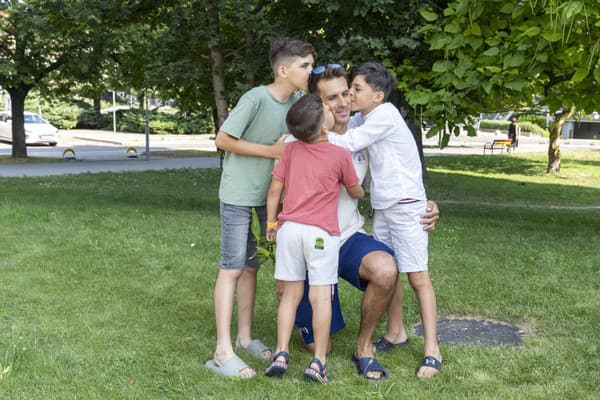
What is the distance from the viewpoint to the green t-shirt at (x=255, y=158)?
13.1 ft

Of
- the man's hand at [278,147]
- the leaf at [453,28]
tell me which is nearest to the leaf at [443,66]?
the leaf at [453,28]

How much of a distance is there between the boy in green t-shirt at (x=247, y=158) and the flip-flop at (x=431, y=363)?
95 centimetres

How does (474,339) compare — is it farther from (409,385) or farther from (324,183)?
(324,183)

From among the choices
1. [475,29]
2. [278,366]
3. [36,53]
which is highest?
[36,53]

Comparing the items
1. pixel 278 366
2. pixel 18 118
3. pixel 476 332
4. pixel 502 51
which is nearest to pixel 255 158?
pixel 278 366

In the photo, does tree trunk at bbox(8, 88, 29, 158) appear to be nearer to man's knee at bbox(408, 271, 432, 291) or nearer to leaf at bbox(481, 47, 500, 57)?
leaf at bbox(481, 47, 500, 57)

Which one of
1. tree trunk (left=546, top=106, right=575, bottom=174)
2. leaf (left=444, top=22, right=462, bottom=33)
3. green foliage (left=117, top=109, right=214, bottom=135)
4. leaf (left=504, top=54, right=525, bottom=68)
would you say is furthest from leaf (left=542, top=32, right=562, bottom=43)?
green foliage (left=117, top=109, right=214, bottom=135)

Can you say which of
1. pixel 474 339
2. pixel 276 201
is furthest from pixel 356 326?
pixel 276 201

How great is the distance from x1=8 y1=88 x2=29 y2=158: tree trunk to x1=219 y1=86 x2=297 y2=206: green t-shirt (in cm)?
1984

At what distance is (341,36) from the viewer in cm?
974

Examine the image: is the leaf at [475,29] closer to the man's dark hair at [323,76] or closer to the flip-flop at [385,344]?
the man's dark hair at [323,76]

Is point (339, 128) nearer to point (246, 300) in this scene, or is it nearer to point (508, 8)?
point (246, 300)

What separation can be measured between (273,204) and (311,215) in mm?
274

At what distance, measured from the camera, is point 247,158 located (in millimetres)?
4062
